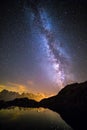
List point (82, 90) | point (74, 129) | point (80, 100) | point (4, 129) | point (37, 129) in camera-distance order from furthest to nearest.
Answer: point (82, 90) < point (80, 100) < point (74, 129) < point (37, 129) < point (4, 129)

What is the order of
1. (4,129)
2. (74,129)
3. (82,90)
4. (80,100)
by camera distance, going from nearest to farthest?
(4,129)
(74,129)
(80,100)
(82,90)

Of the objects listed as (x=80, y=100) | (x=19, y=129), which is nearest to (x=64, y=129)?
(x=19, y=129)

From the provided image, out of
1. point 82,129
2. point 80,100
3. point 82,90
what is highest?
point 82,90

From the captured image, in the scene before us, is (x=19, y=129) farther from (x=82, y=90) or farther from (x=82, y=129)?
(x=82, y=90)

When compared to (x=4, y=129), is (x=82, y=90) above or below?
above

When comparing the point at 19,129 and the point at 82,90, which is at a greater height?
the point at 82,90

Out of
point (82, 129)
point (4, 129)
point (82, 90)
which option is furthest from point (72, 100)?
point (4, 129)

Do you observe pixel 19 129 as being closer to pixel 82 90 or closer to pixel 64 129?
pixel 64 129

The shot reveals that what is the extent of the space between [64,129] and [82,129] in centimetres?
538

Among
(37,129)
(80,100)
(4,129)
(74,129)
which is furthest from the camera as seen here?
(80,100)

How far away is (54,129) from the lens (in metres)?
42.4

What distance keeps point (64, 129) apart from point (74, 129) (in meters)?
3.29

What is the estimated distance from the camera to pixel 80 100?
525 ft

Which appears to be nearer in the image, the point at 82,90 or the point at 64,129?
the point at 64,129
